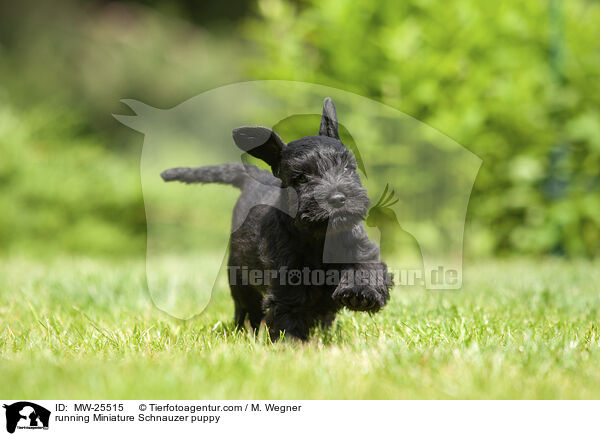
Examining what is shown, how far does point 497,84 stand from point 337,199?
492 centimetres

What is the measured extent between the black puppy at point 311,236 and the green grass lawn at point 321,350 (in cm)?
20

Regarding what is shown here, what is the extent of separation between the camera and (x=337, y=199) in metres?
2.37

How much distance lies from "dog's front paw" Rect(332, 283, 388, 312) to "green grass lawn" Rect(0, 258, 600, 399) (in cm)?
18

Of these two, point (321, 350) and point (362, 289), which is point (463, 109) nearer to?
point (362, 289)

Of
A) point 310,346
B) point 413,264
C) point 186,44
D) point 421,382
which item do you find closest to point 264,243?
point 310,346

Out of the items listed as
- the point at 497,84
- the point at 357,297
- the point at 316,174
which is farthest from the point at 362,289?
the point at 497,84

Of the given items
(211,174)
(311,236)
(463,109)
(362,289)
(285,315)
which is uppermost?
(463,109)

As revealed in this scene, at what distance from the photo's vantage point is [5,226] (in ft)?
23.9

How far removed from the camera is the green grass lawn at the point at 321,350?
1915mm

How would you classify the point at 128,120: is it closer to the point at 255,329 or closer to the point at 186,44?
the point at 255,329

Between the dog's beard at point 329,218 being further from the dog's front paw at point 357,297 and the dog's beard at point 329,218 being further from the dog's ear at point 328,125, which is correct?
the dog's ear at point 328,125

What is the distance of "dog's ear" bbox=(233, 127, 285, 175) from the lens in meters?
2.57

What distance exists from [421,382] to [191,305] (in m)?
2.17
